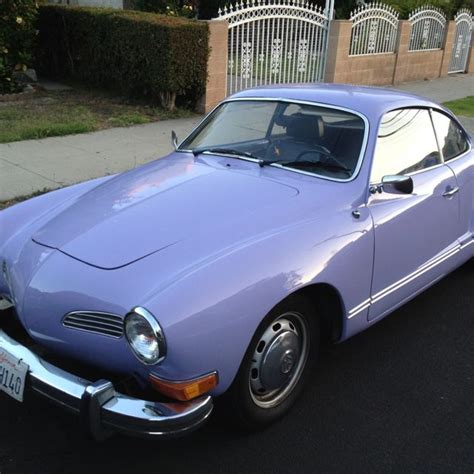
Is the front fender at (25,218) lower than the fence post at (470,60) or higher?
lower

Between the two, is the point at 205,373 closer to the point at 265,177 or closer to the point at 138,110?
the point at 265,177

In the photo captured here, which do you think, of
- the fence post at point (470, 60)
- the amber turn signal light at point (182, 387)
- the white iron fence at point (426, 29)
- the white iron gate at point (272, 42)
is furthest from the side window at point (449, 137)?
the fence post at point (470, 60)

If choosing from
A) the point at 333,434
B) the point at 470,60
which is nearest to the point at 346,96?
the point at 333,434

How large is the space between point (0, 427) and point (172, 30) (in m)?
7.83

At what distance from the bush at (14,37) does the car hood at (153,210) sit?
7.99 metres

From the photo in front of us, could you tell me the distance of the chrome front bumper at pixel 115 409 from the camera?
7.46ft

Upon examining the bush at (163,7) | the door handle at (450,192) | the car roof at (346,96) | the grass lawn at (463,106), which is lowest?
the grass lawn at (463,106)

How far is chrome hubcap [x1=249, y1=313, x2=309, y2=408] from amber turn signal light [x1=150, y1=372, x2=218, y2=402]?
13.9 inches

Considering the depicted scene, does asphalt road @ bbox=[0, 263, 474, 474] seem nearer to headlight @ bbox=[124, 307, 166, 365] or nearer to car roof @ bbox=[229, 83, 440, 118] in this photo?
headlight @ bbox=[124, 307, 166, 365]

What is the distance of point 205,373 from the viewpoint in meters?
2.39


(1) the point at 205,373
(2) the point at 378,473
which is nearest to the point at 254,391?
(1) the point at 205,373

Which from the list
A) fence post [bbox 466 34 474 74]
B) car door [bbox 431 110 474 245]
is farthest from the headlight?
fence post [bbox 466 34 474 74]

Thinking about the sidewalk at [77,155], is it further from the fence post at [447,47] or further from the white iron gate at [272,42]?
the fence post at [447,47]

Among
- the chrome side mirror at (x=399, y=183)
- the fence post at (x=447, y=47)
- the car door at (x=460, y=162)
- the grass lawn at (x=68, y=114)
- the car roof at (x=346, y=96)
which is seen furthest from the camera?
the fence post at (x=447, y=47)
